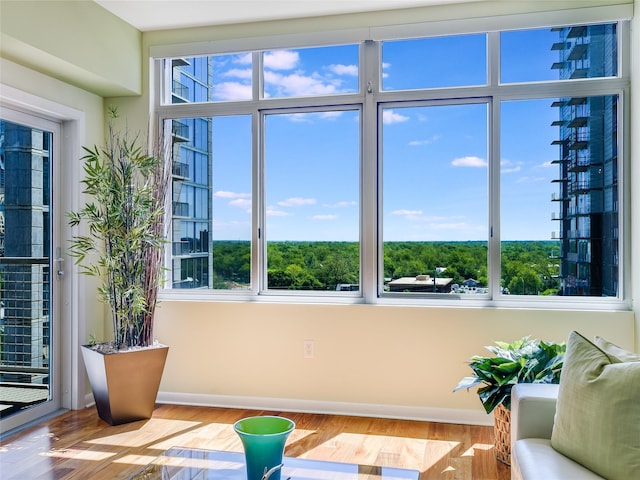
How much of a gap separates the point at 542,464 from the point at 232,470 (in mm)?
A: 1056

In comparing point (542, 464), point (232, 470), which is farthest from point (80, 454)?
point (542, 464)

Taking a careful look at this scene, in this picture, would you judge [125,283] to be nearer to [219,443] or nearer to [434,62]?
[219,443]

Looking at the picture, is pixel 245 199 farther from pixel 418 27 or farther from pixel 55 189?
pixel 418 27

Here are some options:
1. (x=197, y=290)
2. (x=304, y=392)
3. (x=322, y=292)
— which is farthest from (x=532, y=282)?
(x=197, y=290)

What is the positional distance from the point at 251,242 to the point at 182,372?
3.54 ft

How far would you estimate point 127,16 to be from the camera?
368cm

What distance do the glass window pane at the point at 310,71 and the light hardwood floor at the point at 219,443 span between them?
2.29 metres

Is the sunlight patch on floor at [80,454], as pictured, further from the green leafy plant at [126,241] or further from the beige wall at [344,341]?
the beige wall at [344,341]

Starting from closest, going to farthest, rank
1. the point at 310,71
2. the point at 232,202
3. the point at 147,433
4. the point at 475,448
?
the point at 475,448 < the point at 147,433 < the point at 310,71 < the point at 232,202

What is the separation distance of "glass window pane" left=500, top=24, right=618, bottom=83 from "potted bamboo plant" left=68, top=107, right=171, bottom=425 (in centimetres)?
248

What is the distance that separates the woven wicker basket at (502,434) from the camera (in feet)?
8.91

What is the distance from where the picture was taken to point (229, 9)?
3557 millimetres

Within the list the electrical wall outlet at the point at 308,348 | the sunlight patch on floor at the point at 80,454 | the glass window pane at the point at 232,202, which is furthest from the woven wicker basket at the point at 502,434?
the sunlight patch on floor at the point at 80,454

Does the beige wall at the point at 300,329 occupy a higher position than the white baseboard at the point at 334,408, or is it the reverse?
the beige wall at the point at 300,329
